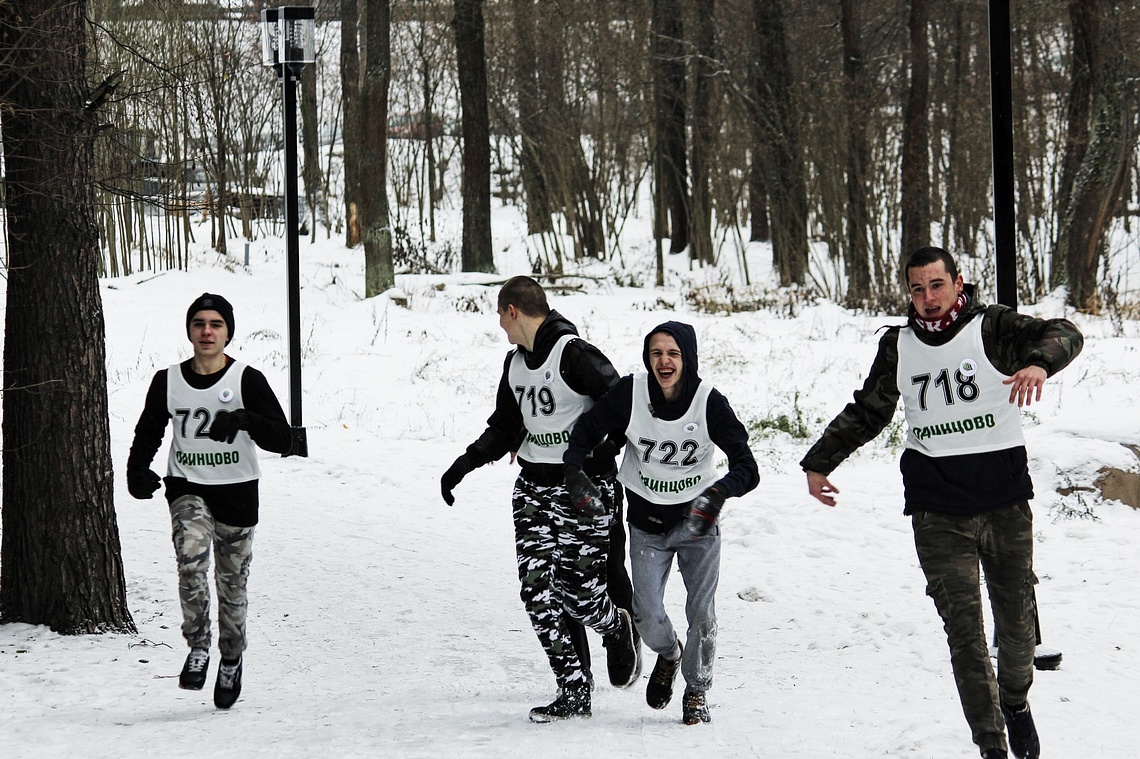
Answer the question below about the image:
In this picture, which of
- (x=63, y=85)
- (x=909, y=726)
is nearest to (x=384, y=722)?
(x=909, y=726)

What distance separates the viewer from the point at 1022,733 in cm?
461

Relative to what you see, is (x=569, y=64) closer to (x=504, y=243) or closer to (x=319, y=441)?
(x=504, y=243)

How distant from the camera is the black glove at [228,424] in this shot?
17.3 ft

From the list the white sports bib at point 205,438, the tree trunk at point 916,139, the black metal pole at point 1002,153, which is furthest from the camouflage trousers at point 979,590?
the tree trunk at point 916,139

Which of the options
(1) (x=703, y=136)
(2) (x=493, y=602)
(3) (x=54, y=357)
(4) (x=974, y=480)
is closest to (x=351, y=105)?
(1) (x=703, y=136)

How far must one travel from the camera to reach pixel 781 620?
7.33m

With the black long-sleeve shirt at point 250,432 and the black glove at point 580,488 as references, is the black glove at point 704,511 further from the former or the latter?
the black long-sleeve shirt at point 250,432

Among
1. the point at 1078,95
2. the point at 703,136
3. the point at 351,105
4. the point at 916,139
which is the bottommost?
the point at 916,139

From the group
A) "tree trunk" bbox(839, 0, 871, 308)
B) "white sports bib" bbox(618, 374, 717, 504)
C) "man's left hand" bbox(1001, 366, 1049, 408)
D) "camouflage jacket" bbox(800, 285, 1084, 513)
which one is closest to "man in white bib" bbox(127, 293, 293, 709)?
"white sports bib" bbox(618, 374, 717, 504)

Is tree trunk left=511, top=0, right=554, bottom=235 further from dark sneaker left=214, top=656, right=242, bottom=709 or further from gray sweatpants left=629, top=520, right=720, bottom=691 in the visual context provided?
gray sweatpants left=629, top=520, right=720, bottom=691

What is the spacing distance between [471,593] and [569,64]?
21371 millimetres

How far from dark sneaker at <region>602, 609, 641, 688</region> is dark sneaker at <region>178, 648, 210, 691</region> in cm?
172

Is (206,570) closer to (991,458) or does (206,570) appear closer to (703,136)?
(991,458)

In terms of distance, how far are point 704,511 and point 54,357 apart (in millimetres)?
3616
